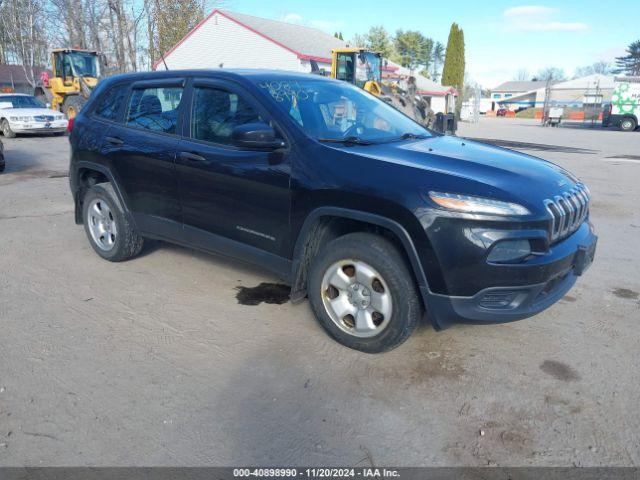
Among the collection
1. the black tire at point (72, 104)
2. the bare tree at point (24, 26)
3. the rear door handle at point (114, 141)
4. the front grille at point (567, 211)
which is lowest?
the front grille at point (567, 211)

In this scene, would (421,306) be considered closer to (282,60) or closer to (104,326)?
(104,326)

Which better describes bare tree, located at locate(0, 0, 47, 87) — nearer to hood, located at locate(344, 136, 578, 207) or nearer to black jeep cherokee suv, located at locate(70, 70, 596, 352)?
black jeep cherokee suv, located at locate(70, 70, 596, 352)

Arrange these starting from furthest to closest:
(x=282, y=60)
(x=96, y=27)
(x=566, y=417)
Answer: (x=96, y=27)
(x=282, y=60)
(x=566, y=417)

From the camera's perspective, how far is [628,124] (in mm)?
32875

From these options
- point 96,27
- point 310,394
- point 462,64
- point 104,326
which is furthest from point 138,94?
point 462,64

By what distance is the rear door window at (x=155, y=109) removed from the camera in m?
4.25

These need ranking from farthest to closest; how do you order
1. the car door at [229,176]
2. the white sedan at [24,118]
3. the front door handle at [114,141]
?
1. the white sedan at [24,118]
2. the front door handle at [114,141]
3. the car door at [229,176]

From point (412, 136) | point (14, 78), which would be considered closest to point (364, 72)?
point (412, 136)

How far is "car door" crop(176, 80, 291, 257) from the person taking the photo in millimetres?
3582

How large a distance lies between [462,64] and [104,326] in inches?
2599

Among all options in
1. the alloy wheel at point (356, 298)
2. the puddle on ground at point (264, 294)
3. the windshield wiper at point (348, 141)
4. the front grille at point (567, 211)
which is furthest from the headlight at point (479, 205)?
the puddle on ground at point (264, 294)

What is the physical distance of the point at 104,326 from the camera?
12.4 ft

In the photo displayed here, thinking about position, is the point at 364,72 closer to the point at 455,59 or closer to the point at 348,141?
the point at 348,141

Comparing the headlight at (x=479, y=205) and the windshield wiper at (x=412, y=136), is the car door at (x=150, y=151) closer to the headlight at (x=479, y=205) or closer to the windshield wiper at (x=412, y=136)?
the windshield wiper at (x=412, y=136)
